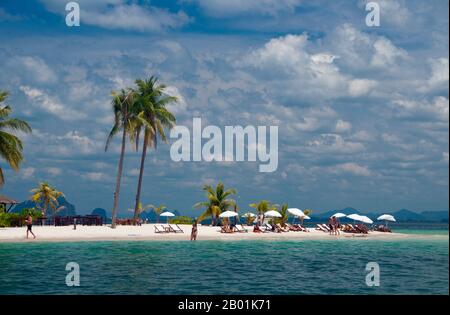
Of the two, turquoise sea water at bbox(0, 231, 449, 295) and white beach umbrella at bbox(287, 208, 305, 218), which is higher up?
white beach umbrella at bbox(287, 208, 305, 218)

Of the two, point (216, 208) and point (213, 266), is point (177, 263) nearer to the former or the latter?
point (213, 266)

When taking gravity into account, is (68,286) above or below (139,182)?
below

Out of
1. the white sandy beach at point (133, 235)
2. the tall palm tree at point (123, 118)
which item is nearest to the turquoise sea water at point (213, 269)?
the white sandy beach at point (133, 235)

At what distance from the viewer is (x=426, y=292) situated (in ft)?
73.8

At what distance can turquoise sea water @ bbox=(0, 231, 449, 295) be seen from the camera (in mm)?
22891

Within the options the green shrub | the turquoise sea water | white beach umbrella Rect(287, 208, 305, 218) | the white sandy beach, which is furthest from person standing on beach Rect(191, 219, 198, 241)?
the green shrub

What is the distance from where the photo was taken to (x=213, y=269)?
28.9 meters

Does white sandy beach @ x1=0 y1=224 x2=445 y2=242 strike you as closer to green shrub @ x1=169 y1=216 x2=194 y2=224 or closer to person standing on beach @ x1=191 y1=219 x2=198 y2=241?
person standing on beach @ x1=191 y1=219 x2=198 y2=241

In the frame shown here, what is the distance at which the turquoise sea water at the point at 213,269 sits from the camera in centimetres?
2289

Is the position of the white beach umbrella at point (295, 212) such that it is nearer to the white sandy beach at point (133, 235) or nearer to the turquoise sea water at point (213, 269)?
the white sandy beach at point (133, 235)

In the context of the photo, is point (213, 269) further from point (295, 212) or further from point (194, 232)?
point (295, 212)
